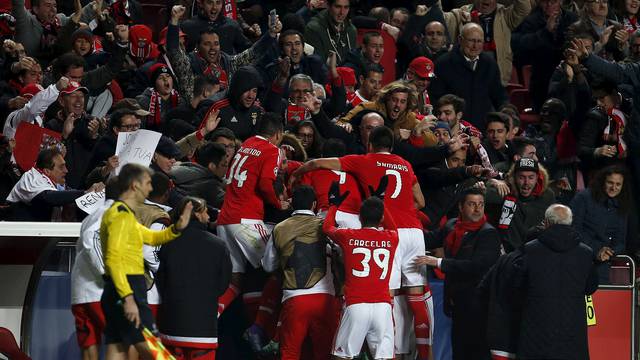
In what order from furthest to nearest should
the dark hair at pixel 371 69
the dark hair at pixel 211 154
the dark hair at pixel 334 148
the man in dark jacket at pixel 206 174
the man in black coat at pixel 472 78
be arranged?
the man in black coat at pixel 472 78, the dark hair at pixel 371 69, the dark hair at pixel 334 148, the dark hair at pixel 211 154, the man in dark jacket at pixel 206 174

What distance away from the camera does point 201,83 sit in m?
13.3

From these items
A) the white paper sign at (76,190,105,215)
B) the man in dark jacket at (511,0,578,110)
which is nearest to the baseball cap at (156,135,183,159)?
the white paper sign at (76,190,105,215)

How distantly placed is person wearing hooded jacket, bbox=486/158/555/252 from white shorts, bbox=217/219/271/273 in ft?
7.65

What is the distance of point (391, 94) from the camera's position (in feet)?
41.3

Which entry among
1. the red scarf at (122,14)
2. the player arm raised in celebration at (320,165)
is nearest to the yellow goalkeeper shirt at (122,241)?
the player arm raised in celebration at (320,165)

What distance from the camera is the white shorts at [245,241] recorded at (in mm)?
11047

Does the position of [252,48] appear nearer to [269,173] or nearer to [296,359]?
[269,173]

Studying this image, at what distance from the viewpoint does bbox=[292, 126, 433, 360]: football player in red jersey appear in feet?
36.2

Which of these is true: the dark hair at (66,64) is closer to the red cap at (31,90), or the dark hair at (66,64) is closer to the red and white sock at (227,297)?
the red cap at (31,90)

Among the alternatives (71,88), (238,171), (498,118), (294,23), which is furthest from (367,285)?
(294,23)

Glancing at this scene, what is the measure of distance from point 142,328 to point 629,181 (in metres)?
6.63

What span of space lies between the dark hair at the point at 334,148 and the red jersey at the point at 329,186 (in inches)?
19.3

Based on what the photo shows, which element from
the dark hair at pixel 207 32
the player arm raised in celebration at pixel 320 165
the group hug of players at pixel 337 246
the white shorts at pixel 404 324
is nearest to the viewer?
the group hug of players at pixel 337 246

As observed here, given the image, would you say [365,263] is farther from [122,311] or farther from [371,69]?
[371,69]
